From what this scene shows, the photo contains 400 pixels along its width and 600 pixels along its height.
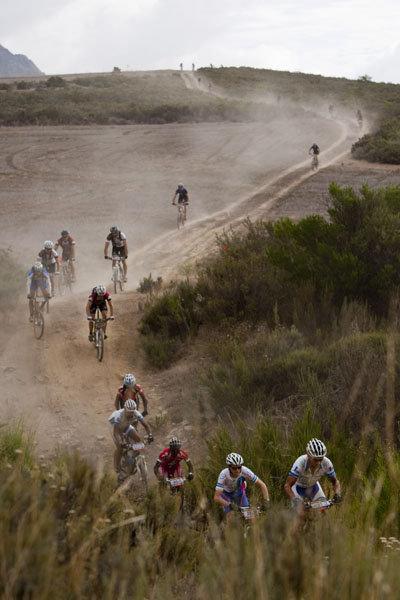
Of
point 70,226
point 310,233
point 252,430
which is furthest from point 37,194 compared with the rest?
point 252,430

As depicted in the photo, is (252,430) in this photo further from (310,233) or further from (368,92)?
(368,92)

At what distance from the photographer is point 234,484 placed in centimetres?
725

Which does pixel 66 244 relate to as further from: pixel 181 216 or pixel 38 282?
pixel 181 216

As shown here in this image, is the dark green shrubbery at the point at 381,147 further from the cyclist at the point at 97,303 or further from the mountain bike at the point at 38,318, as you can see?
the cyclist at the point at 97,303

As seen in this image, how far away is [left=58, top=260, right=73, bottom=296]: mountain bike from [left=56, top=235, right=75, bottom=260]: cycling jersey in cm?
29

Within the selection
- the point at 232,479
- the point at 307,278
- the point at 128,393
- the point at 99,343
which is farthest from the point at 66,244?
the point at 232,479

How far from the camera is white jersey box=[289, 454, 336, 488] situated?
284 inches

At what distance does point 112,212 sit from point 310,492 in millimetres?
25305

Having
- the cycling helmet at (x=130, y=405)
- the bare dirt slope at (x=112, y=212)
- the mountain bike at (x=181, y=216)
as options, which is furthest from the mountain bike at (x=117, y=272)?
the cycling helmet at (x=130, y=405)

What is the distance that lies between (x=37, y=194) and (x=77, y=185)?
3.10 meters

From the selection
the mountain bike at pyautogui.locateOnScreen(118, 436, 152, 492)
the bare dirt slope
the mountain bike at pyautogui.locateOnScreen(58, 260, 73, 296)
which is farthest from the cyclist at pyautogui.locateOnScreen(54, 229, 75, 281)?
the mountain bike at pyautogui.locateOnScreen(118, 436, 152, 492)

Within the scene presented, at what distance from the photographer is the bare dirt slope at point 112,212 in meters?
12.4

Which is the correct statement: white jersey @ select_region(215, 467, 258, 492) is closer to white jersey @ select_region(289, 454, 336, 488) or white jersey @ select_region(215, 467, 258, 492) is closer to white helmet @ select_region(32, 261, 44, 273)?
white jersey @ select_region(289, 454, 336, 488)

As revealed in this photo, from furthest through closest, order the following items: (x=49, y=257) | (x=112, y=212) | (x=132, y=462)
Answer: (x=112, y=212)
(x=49, y=257)
(x=132, y=462)
